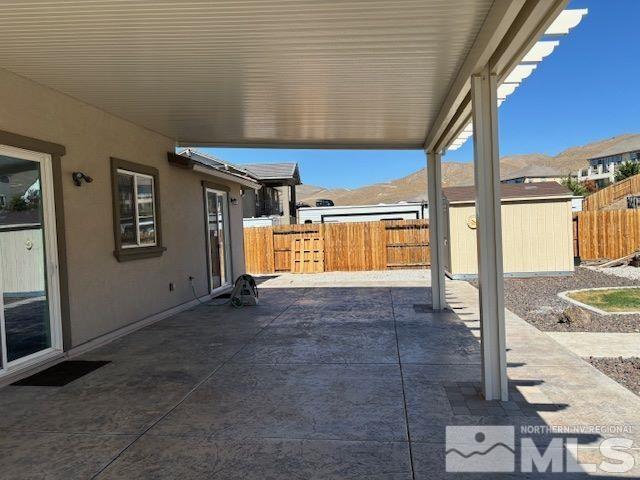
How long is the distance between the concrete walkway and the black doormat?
5.59 meters

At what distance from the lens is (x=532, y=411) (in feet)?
13.1

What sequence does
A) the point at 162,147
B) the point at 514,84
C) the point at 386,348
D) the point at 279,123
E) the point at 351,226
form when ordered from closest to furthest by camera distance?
1. the point at 514,84
2. the point at 386,348
3. the point at 279,123
4. the point at 162,147
5. the point at 351,226

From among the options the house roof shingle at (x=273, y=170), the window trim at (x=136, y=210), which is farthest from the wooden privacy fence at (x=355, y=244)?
the house roof shingle at (x=273, y=170)

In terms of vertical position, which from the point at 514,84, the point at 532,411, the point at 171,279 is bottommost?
the point at 532,411

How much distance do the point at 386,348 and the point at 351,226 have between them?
1218cm

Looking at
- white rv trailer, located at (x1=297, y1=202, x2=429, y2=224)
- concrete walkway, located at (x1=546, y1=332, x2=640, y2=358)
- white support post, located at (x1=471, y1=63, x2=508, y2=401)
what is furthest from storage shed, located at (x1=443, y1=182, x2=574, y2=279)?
white support post, located at (x1=471, y1=63, x2=508, y2=401)

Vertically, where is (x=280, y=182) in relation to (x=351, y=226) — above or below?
above

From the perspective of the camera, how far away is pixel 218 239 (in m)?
12.1

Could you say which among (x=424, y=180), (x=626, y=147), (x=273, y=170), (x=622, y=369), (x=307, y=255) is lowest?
(x=622, y=369)

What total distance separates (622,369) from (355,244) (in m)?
13.2

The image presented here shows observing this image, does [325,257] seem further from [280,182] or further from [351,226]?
[280,182]

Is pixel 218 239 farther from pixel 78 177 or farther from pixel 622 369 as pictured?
pixel 622 369

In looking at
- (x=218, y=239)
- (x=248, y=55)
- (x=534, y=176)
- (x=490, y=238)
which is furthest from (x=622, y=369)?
(x=534, y=176)

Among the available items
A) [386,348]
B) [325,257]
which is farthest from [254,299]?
[325,257]
